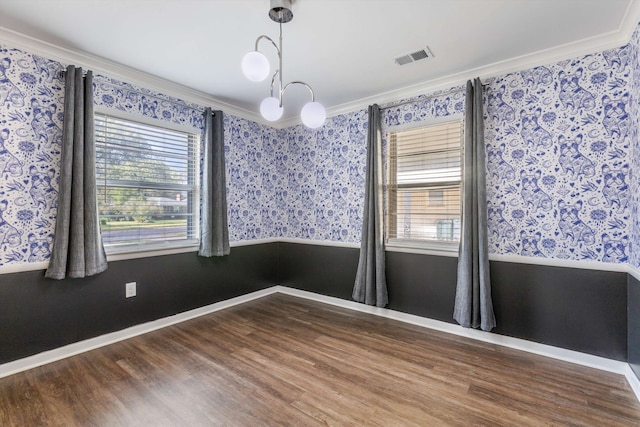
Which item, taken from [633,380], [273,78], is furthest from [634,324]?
[273,78]

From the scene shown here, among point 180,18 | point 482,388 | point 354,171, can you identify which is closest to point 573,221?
point 482,388

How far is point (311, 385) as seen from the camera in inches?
83.7

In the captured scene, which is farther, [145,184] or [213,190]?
[213,190]

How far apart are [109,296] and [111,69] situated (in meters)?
2.10

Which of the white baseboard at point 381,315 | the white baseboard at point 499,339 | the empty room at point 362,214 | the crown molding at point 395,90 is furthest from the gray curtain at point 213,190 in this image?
the white baseboard at point 499,339

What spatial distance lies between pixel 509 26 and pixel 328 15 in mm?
1320

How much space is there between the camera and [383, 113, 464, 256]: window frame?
3043 mm

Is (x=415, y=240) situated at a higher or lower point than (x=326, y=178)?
lower

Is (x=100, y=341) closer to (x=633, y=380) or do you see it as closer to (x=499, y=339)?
(x=499, y=339)

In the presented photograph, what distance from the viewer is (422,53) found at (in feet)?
8.43

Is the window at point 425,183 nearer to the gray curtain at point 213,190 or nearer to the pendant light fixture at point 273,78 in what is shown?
the pendant light fixture at point 273,78

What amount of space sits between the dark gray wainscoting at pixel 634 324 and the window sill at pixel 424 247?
1.23 meters

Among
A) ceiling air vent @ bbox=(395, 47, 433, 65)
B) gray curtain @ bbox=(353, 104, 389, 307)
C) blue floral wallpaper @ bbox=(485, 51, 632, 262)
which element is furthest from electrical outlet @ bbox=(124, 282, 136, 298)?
blue floral wallpaper @ bbox=(485, 51, 632, 262)

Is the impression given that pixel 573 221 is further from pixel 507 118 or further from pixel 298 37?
pixel 298 37
